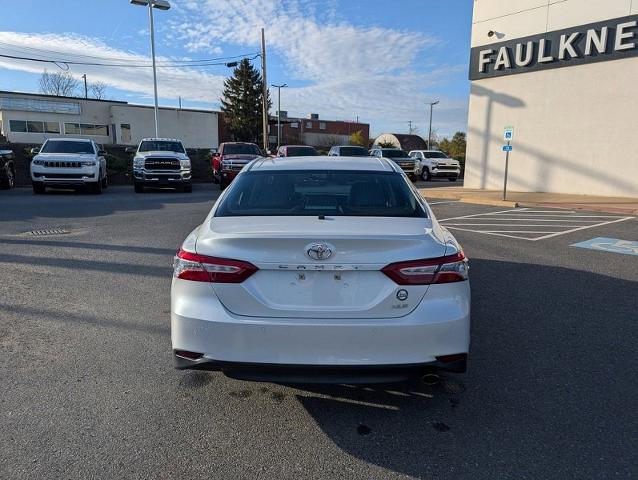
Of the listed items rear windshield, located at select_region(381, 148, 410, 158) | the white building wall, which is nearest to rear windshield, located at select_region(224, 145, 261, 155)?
rear windshield, located at select_region(381, 148, 410, 158)

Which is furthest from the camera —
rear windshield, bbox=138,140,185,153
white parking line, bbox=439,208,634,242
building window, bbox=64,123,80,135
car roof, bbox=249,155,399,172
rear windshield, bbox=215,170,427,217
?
building window, bbox=64,123,80,135

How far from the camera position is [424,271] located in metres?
2.72

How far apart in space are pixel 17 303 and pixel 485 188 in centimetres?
1884

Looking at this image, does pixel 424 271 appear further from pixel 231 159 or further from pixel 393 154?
pixel 393 154

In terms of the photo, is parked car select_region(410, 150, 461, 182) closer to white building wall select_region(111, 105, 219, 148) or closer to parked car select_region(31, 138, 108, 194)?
parked car select_region(31, 138, 108, 194)

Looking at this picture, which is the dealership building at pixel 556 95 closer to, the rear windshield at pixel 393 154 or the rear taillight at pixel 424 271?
the rear windshield at pixel 393 154

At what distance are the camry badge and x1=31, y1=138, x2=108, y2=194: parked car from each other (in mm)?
15629

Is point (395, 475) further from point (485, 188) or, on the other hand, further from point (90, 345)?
point (485, 188)

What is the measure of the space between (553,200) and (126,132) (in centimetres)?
3829

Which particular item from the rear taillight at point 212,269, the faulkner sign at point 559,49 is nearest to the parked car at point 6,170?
the rear taillight at point 212,269

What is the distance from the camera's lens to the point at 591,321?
15.3 feet

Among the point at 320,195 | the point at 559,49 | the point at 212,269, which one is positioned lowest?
the point at 212,269

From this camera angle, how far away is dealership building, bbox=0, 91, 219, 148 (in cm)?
4053

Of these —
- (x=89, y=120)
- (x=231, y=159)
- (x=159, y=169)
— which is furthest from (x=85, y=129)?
(x=159, y=169)
